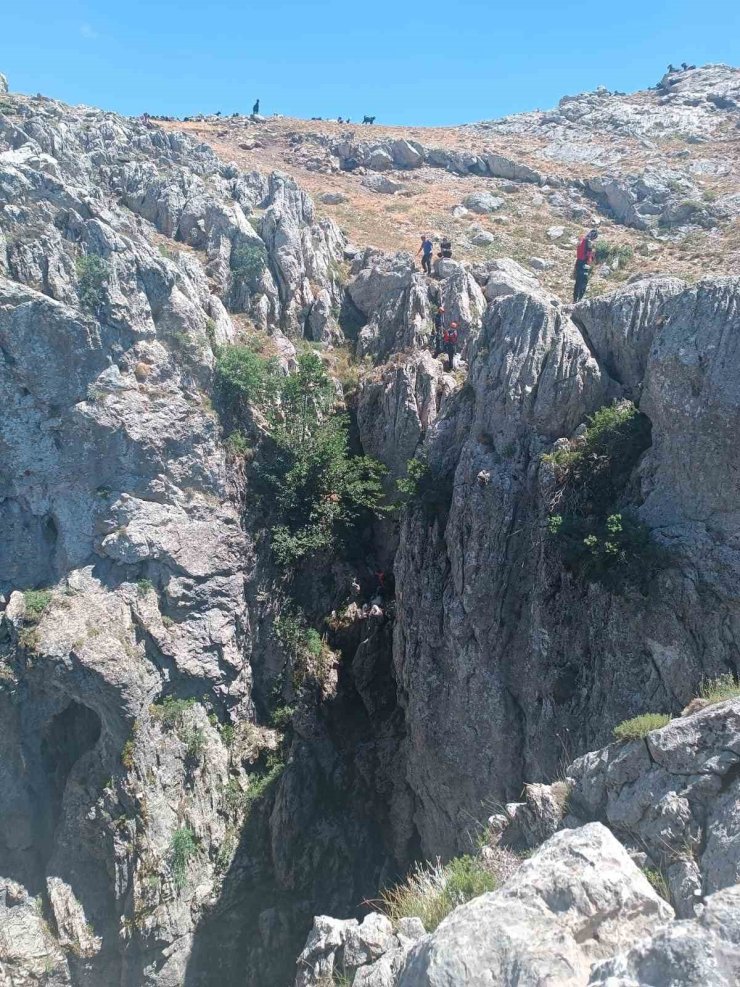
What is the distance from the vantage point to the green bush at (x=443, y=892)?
8.12 metres

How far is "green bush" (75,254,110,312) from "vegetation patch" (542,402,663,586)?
15176 millimetres

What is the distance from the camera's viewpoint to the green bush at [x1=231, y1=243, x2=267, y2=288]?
91.9 feet

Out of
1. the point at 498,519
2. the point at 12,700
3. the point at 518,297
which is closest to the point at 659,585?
the point at 498,519

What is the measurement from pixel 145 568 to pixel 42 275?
1012 cm

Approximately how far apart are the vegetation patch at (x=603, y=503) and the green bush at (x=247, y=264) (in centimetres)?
1714

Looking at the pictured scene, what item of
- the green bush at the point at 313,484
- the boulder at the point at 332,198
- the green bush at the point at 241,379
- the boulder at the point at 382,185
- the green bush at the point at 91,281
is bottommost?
the green bush at the point at 313,484

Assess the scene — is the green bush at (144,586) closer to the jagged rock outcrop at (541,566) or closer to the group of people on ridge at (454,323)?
the jagged rock outcrop at (541,566)

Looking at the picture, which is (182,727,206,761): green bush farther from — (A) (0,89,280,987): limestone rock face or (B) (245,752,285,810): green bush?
(B) (245,752,285,810): green bush

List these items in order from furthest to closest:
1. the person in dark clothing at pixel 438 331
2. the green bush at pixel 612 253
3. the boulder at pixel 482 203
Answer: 1. the boulder at pixel 482 203
2. the green bush at pixel 612 253
3. the person in dark clothing at pixel 438 331

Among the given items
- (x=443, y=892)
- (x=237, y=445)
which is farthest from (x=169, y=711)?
(x=443, y=892)

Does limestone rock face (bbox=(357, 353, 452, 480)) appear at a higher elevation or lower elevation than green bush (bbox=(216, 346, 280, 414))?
lower

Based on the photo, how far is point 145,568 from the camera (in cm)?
2033

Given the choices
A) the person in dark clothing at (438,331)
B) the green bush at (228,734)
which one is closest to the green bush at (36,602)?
the green bush at (228,734)

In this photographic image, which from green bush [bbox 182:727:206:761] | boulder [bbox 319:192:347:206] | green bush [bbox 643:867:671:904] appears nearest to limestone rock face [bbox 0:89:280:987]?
green bush [bbox 182:727:206:761]
